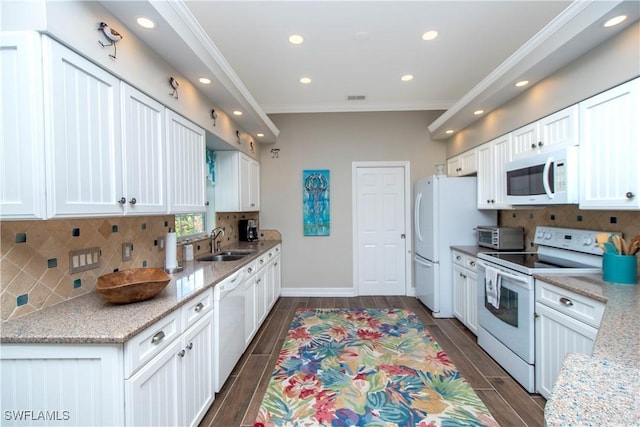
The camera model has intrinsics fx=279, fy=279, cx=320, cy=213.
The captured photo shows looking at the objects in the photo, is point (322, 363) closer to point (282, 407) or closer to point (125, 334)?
point (282, 407)

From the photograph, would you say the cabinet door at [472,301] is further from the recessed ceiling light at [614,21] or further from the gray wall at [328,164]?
the recessed ceiling light at [614,21]

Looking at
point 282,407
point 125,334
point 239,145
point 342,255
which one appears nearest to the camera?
point 125,334

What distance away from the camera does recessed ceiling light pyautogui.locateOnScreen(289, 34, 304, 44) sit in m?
2.47

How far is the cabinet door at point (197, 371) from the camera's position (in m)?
1.63

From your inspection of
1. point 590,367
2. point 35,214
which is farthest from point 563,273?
point 35,214

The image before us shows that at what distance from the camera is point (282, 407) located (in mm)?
1995

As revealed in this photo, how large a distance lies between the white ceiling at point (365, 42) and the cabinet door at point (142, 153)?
43 centimetres

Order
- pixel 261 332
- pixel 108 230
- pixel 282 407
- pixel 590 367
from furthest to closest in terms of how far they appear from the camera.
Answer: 1. pixel 261 332
2. pixel 282 407
3. pixel 108 230
4. pixel 590 367

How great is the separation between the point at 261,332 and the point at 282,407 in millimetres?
1291

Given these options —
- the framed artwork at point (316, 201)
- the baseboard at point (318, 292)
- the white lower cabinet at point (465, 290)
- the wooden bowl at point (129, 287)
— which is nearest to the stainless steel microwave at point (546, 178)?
the white lower cabinet at point (465, 290)

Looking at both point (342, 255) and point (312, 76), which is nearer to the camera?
point (312, 76)

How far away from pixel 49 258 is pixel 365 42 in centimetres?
281

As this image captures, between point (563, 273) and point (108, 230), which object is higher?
A: point (108, 230)

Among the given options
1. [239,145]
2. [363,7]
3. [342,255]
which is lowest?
[342,255]
